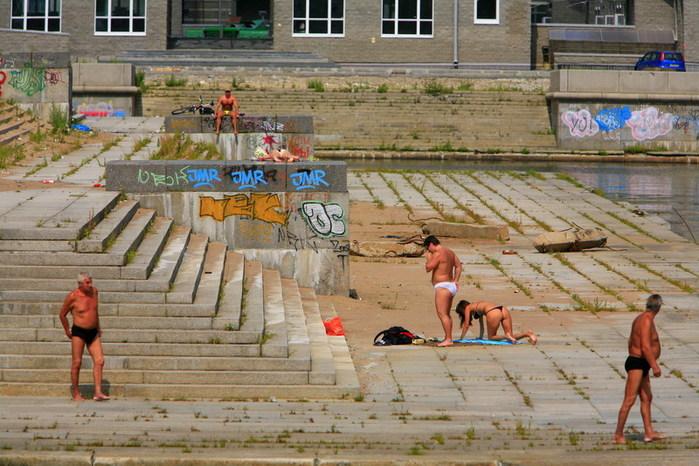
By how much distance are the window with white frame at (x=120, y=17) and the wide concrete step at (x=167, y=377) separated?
166 feet

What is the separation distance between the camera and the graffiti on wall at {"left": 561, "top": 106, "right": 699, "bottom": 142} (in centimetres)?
5253

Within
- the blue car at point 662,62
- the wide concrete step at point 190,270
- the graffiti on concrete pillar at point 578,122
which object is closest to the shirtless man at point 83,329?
the wide concrete step at point 190,270

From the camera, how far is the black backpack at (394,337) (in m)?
17.6

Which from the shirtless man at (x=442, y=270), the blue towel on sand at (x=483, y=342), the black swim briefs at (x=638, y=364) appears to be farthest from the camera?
the shirtless man at (x=442, y=270)

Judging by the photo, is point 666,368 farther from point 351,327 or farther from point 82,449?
point 82,449

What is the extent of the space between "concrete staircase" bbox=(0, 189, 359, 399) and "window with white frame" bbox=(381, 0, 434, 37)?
4627 centimetres

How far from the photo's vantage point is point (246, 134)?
35250 millimetres

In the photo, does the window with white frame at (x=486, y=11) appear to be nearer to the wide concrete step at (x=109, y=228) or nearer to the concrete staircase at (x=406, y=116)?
the concrete staircase at (x=406, y=116)

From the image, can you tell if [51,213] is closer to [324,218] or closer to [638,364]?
[324,218]

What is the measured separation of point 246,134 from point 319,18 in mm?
30656

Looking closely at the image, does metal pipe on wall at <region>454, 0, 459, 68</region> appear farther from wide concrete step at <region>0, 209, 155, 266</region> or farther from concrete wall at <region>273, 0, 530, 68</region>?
wide concrete step at <region>0, 209, 155, 266</region>

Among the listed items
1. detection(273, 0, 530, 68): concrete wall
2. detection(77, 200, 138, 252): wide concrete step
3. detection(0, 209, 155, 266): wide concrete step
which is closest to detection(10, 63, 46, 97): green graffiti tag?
detection(77, 200, 138, 252): wide concrete step

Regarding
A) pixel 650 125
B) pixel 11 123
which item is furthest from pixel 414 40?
pixel 11 123

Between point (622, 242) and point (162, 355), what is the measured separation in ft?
51.1
